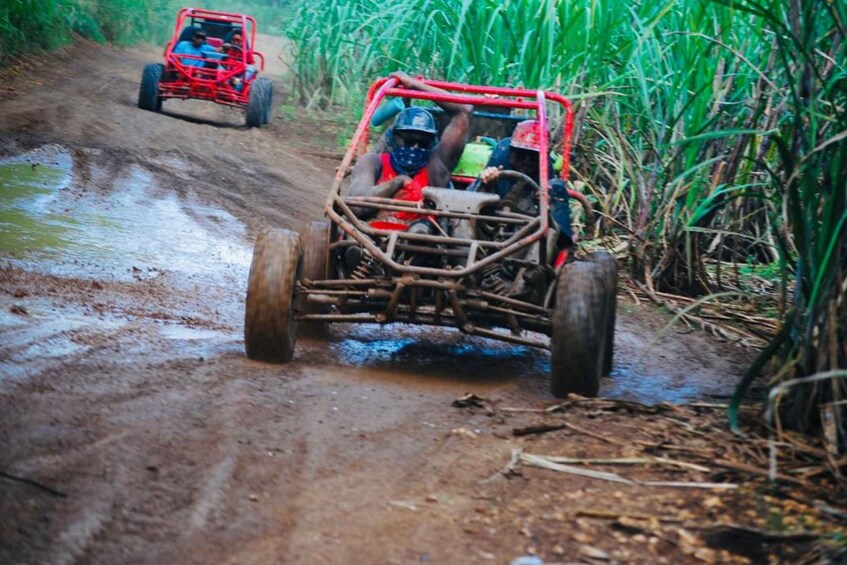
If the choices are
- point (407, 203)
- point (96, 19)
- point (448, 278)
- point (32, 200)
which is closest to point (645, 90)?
point (407, 203)

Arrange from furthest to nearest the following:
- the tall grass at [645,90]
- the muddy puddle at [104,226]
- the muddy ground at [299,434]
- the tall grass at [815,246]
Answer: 1. the tall grass at [645,90]
2. the muddy puddle at [104,226]
3. the tall grass at [815,246]
4. the muddy ground at [299,434]

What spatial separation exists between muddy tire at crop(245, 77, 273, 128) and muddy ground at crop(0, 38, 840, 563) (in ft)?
18.7

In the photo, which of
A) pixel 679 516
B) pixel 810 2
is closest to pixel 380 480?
pixel 679 516

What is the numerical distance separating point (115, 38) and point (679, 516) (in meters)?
20.5

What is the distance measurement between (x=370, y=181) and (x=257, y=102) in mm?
7641

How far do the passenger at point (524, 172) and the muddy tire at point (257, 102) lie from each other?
7.52 meters

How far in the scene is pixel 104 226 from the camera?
24.1ft

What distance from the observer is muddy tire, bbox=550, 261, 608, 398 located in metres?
4.33

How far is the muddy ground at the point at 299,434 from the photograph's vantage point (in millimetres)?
2793

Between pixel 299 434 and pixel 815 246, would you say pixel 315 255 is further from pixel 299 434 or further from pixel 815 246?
pixel 815 246

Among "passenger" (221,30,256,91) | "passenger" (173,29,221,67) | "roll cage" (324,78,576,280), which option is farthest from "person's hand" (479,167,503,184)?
"passenger" (173,29,221,67)

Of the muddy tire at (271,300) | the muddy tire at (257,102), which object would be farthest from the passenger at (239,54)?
the muddy tire at (271,300)

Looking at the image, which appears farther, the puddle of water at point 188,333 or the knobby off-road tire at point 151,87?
the knobby off-road tire at point 151,87

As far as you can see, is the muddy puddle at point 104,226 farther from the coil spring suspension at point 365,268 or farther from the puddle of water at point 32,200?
the coil spring suspension at point 365,268
